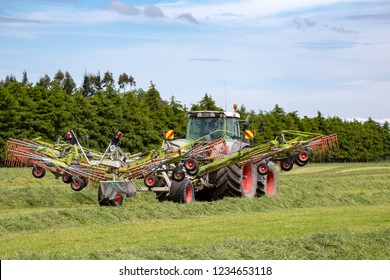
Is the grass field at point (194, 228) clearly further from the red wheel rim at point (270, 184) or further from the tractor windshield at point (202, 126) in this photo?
the tractor windshield at point (202, 126)

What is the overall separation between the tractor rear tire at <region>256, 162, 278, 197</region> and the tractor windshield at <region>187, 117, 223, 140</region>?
2150mm

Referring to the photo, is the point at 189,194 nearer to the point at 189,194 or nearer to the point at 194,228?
the point at 189,194

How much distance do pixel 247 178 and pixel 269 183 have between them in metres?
2.62

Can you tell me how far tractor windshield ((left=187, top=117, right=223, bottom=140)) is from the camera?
2561 cm

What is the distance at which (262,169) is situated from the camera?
24.8 meters

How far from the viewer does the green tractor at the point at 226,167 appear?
78.9ft

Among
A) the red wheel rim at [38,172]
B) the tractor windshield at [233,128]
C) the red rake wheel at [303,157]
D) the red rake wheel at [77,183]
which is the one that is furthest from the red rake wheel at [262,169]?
the red wheel rim at [38,172]

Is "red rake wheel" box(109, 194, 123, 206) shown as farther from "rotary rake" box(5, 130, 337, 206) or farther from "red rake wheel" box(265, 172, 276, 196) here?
"red rake wheel" box(265, 172, 276, 196)

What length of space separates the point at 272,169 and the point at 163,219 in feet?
28.7

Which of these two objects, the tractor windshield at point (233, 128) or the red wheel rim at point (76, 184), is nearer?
the red wheel rim at point (76, 184)

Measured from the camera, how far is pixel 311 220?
19344 mm

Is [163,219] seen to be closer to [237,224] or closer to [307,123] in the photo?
[237,224]
